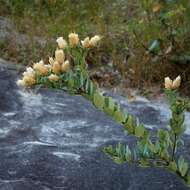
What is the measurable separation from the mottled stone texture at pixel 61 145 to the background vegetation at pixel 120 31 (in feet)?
1.41

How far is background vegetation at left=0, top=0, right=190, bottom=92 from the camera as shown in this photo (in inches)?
170

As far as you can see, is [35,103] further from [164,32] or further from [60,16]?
[60,16]

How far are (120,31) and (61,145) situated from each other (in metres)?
1.91

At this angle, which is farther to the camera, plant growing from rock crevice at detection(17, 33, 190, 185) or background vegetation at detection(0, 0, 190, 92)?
background vegetation at detection(0, 0, 190, 92)

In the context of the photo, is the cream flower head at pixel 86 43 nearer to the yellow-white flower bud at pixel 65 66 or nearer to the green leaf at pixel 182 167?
the yellow-white flower bud at pixel 65 66

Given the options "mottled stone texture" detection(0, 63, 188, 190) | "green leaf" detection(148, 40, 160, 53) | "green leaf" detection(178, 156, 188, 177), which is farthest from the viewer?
"green leaf" detection(148, 40, 160, 53)

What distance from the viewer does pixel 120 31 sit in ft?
16.3

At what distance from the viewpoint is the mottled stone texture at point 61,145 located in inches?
113

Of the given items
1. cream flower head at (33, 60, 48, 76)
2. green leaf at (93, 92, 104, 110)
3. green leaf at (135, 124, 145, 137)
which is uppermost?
Answer: cream flower head at (33, 60, 48, 76)

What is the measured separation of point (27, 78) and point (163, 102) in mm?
2031

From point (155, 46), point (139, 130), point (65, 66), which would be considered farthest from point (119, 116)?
point (155, 46)

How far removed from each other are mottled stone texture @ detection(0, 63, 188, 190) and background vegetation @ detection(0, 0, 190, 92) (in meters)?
0.43

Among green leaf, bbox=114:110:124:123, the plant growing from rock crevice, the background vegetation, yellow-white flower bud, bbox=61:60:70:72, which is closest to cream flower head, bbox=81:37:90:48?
the plant growing from rock crevice

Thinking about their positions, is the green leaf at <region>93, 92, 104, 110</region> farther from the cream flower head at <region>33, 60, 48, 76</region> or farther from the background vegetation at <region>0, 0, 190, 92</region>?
the background vegetation at <region>0, 0, 190, 92</region>
